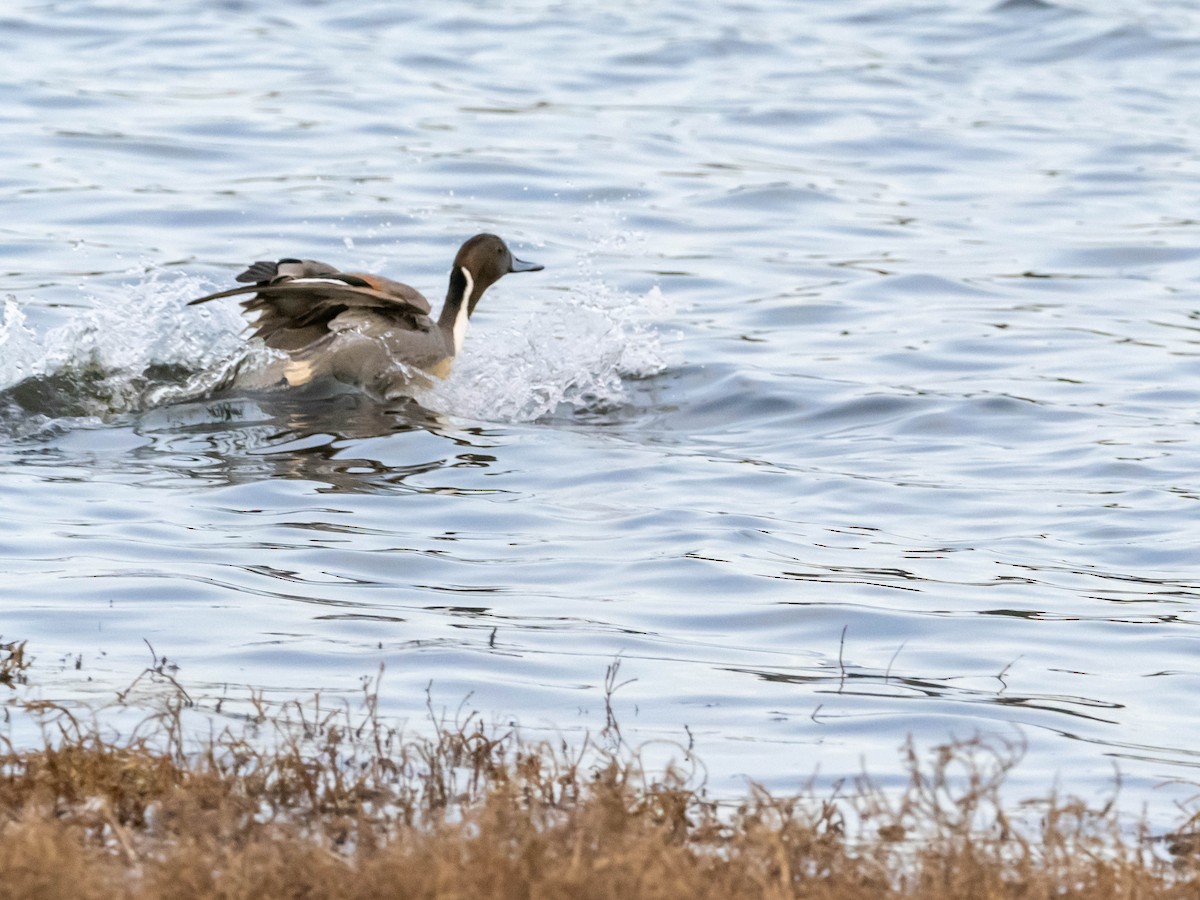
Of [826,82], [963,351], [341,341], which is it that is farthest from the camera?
[826,82]

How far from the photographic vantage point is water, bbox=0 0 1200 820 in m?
6.18

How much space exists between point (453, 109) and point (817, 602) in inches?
515

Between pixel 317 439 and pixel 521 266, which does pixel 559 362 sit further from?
pixel 317 439

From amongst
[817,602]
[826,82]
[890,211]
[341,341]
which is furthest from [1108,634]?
[826,82]

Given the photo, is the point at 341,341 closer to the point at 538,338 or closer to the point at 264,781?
the point at 538,338

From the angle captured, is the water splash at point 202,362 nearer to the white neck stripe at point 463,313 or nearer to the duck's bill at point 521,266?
the white neck stripe at point 463,313

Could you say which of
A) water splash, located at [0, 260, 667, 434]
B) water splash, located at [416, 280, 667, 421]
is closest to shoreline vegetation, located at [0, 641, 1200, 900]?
water splash, located at [0, 260, 667, 434]

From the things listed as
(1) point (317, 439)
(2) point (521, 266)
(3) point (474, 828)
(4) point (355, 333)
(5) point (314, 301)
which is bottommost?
(3) point (474, 828)

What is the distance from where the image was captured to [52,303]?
12477 mm

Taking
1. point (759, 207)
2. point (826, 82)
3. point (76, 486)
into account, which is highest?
point (826, 82)

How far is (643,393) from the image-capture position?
442 inches

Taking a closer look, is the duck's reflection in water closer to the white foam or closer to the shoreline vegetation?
the white foam

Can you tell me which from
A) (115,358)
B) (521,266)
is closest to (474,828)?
(115,358)

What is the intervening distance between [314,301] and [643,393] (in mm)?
1895
